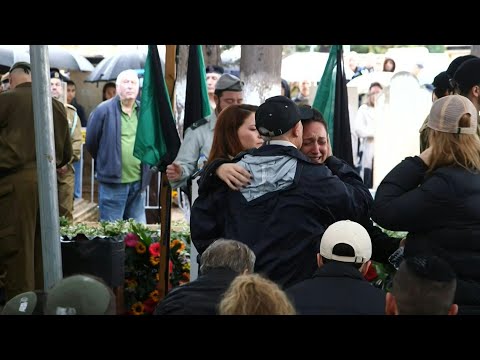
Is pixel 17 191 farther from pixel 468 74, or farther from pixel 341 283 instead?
pixel 341 283

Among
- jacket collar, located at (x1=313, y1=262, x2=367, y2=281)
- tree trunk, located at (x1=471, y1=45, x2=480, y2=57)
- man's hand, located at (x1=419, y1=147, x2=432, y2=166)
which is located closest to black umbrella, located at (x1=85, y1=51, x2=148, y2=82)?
tree trunk, located at (x1=471, y1=45, x2=480, y2=57)

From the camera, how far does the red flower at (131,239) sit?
7.45 metres

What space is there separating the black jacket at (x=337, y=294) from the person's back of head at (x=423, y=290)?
1.49ft

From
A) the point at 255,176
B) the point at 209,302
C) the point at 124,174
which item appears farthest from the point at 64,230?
the point at 209,302

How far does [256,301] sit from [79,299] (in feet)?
2.04

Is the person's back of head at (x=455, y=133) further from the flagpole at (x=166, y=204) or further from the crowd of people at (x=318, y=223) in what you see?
the flagpole at (x=166, y=204)

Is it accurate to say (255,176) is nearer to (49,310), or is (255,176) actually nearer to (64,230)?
(49,310)

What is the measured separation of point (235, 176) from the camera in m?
4.61

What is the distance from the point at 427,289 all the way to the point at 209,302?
0.99m

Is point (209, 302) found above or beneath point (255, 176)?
beneath

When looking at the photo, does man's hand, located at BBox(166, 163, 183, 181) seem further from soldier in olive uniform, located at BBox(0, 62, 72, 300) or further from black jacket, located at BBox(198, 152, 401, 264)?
black jacket, located at BBox(198, 152, 401, 264)
